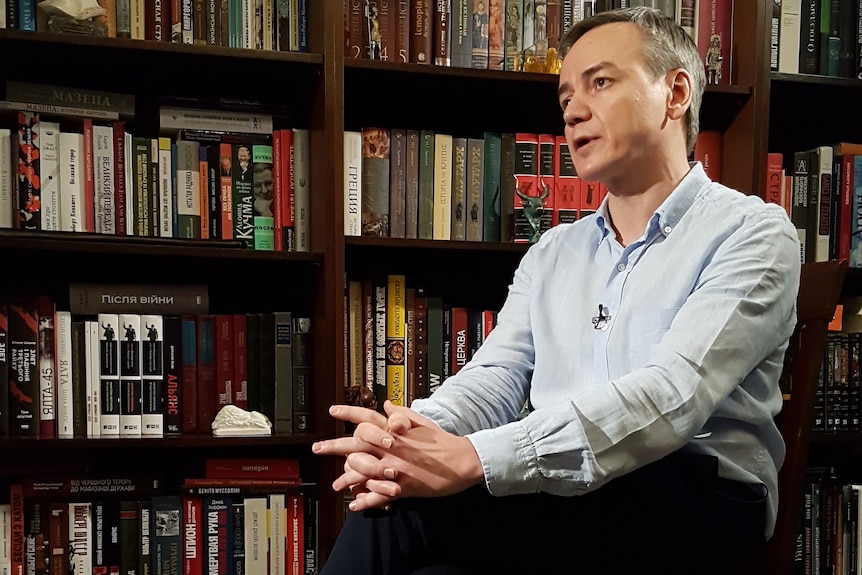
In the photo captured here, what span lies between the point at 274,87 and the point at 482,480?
4.05 ft

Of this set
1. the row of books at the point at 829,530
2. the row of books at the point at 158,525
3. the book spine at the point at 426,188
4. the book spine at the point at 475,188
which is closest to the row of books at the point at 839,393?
the row of books at the point at 829,530

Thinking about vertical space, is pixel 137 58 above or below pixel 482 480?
above

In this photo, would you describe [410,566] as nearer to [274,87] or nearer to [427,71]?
[427,71]

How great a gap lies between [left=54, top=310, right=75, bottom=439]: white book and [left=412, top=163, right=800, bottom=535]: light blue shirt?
30.5 inches

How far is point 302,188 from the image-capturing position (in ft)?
6.22

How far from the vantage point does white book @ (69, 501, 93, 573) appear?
1756mm

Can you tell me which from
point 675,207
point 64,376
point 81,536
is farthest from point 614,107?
point 81,536

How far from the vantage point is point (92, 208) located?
1781 mm

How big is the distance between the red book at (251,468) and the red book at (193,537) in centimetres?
7

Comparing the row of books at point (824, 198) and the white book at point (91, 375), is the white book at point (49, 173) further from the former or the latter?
the row of books at point (824, 198)

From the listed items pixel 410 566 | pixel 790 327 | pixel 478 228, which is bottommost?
pixel 410 566

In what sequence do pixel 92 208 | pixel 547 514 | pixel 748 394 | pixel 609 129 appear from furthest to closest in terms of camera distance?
pixel 92 208
pixel 609 129
pixel 748 394
pixel 547 514

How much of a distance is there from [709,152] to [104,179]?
1317 millimetres

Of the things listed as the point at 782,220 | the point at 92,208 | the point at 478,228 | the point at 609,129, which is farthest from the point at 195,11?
the point at 782,220
